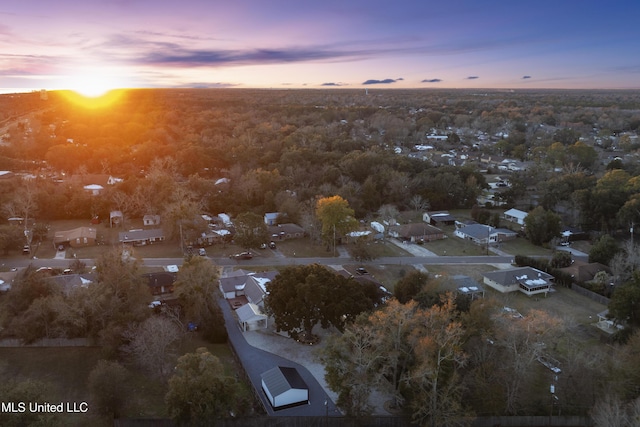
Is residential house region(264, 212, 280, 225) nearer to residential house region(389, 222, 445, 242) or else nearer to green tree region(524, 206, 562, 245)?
residential house region(389, 222, 445, 242)

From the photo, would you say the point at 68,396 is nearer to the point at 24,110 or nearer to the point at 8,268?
the point at 8,268

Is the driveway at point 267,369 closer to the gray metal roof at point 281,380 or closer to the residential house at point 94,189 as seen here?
the gray metal roof at point 281,380

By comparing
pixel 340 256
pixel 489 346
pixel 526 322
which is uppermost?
pixel 526 322

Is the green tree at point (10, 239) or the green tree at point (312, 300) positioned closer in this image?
the green tree at point (312, 300)

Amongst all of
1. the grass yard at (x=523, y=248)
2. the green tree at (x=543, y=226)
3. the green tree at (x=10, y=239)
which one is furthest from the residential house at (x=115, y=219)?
the green tree at (x=543, y=226)

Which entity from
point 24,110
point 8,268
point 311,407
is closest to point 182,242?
point 8,268

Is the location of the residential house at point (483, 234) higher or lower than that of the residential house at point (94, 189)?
lower
